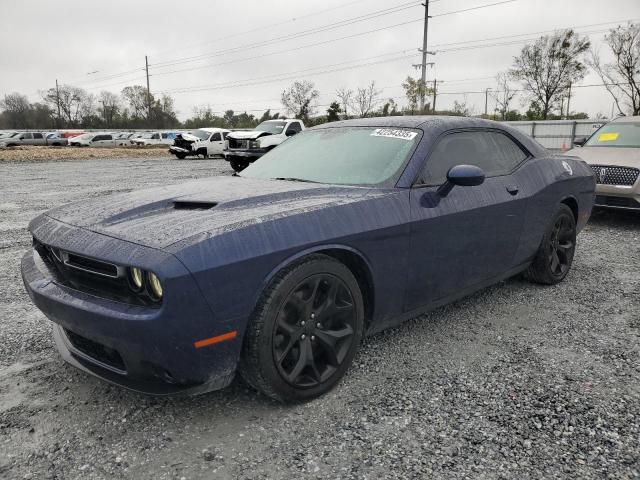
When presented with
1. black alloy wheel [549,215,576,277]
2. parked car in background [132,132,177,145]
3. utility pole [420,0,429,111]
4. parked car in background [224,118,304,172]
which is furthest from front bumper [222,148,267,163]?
parked car in background [132,132,177,145]

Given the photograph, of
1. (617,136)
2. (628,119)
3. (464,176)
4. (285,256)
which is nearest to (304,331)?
(285,256)

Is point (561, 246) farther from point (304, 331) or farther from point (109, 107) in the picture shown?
point (109, 107)

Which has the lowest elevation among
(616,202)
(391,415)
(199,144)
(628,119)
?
(391,415)

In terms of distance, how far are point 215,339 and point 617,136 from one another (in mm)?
7983

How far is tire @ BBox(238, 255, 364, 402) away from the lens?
229cm

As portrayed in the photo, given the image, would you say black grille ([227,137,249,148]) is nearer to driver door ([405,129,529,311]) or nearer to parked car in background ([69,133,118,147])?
driver door ([405,129,529,311])

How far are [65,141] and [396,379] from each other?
48049 millimetres

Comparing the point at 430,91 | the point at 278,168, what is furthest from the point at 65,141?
the point at 278,168

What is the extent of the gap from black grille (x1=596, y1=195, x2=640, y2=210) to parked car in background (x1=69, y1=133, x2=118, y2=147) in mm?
42965

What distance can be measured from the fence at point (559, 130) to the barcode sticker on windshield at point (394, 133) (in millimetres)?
24546

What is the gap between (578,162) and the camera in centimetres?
461

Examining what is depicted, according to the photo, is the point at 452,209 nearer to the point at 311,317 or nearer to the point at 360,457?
the point at 311,317

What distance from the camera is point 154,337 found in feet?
6.64

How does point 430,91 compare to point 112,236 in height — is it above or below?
above
